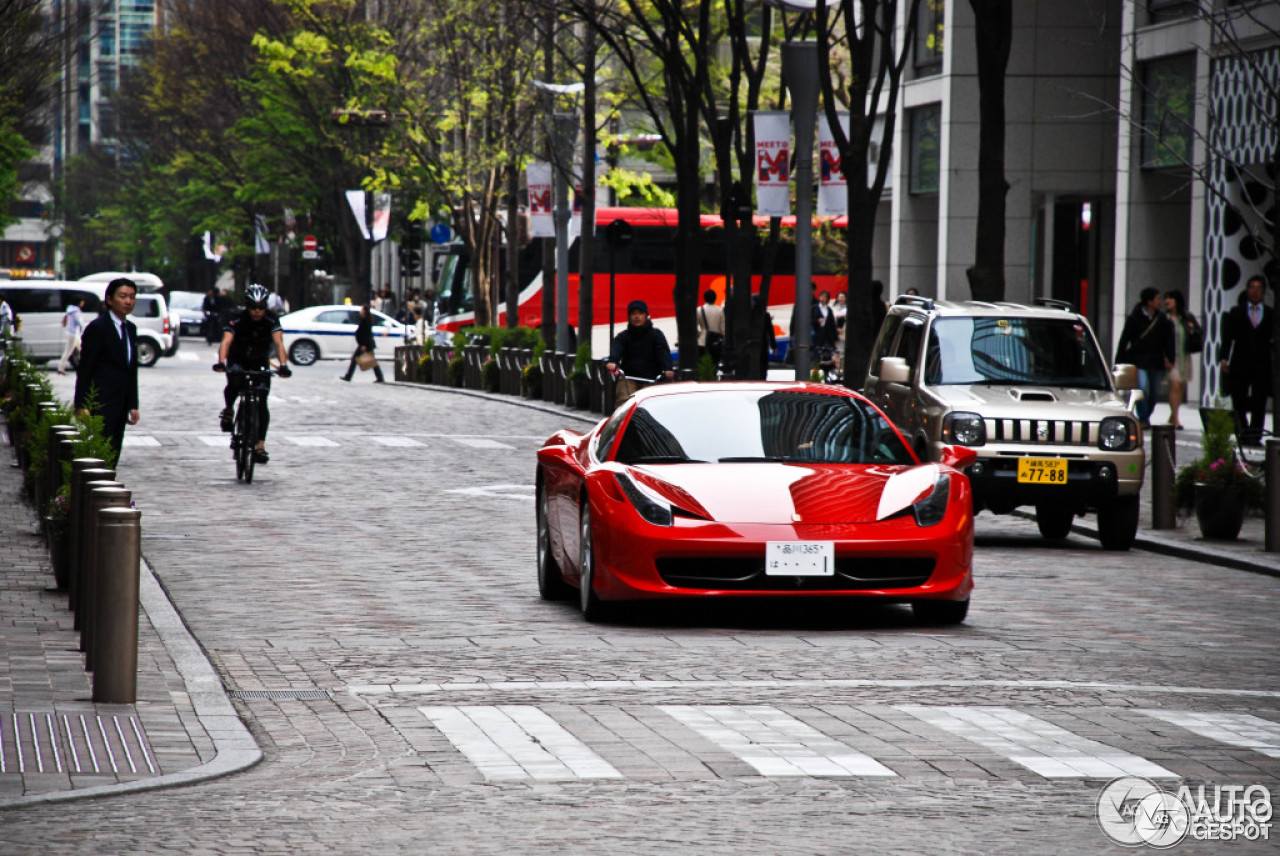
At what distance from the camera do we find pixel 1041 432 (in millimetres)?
15930

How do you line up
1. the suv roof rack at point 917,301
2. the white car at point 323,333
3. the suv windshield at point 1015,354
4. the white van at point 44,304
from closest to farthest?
1. the suv windshield at point 1015,354
2. the suv roof rack at point 917,301
3. the white van at point 44,304
4. the white car at point 323,333

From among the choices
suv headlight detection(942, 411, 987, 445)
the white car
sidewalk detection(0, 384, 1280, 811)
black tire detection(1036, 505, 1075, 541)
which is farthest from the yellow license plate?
the white car

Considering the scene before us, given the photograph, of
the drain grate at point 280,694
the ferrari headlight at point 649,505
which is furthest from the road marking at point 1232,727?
the drain grate at point 280,694

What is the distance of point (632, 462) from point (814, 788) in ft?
15.3

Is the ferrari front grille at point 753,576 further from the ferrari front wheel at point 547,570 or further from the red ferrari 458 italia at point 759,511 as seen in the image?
the ferrari front wheel at point 547,570

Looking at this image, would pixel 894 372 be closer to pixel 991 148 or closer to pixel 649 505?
pixel 649 505

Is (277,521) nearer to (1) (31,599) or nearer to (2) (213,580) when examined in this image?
(2) (213,580)

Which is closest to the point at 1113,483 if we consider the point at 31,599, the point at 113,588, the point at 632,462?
the point at 632,462

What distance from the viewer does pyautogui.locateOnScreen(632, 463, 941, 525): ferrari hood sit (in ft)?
35.2

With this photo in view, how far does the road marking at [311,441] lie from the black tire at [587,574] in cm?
1542

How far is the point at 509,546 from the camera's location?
50.9 ft

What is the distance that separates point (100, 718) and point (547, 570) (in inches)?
182

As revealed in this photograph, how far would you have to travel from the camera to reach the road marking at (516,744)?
707cm

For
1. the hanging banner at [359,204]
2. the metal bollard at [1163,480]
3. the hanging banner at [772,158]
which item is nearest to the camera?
the metal bollard at [1163,480]
